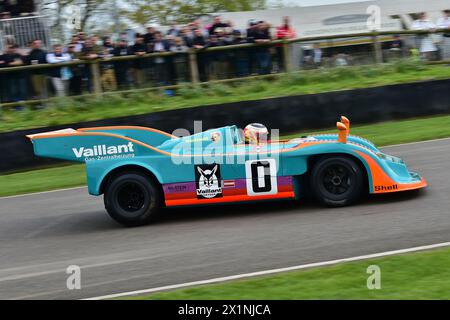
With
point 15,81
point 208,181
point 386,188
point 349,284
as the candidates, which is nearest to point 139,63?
point 15,81

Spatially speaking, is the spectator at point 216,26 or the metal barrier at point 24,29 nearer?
the spectator at point 216,26

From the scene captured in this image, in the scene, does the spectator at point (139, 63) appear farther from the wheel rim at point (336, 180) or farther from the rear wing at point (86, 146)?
the wheel rim at point (336, 180)

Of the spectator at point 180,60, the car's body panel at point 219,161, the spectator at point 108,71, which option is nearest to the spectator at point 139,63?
the spectator at point 108,71

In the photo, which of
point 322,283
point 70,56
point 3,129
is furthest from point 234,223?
point 70,56

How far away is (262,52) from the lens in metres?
15.9

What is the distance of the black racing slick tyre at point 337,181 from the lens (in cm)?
779

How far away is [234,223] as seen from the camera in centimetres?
780

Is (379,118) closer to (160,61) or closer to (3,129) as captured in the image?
(160,61)

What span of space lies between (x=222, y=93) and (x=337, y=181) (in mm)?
8147

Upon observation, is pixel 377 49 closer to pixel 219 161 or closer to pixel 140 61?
pixel 140 61

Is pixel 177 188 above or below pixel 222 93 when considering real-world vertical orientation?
below

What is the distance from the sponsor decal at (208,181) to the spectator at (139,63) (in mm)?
7972

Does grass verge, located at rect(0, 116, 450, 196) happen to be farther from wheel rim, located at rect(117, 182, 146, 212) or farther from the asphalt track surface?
wheel rim, located at rect(117, 182, 146, 212)

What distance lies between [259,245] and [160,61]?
9.48m
